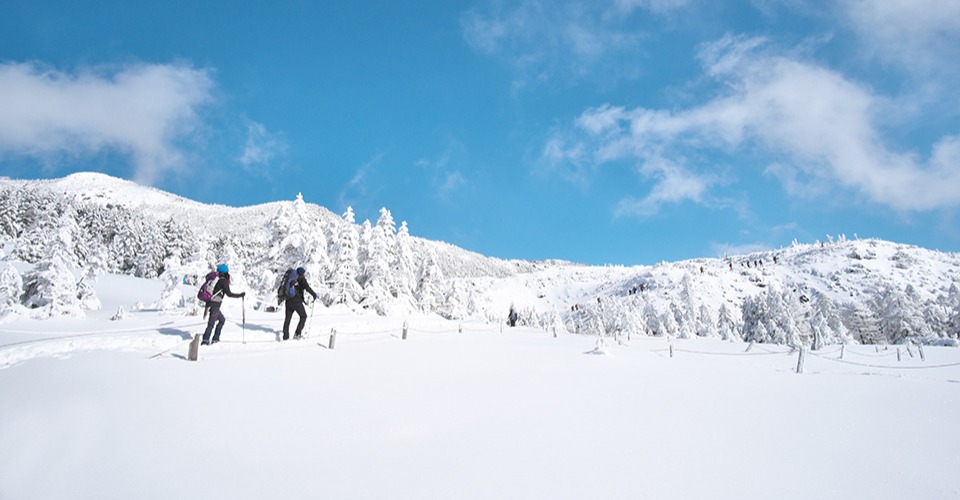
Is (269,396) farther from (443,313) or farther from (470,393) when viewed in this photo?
(443,313)

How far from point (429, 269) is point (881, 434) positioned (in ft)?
157

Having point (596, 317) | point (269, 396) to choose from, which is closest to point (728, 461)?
point (269, 396)

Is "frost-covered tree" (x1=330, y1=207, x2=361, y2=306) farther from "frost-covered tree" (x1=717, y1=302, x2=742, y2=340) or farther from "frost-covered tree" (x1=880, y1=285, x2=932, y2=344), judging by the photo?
"frost-covered tree" (x1=880, y1=285, x2=932, y2=344)

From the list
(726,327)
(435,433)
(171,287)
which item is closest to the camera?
(435,433)

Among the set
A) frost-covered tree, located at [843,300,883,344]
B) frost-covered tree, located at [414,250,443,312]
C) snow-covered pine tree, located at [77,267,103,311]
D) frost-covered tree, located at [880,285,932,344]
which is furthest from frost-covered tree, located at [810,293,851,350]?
snow-covered pine tree, located at [77,267,103,311]

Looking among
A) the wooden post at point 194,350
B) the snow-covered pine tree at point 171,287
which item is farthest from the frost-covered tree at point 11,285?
the wooden post at point 194,350

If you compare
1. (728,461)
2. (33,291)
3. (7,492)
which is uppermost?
(33,291)

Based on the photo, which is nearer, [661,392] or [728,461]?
[728,461]

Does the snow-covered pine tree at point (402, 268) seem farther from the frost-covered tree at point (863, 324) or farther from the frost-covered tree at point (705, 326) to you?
the frost-covered tree at point (863, 324)

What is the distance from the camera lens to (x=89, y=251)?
51625 millimetres

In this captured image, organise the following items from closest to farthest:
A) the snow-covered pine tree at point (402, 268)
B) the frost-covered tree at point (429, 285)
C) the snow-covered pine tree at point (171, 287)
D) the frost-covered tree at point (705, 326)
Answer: the snow-covered pine tree at point (171, 287) < the snow-covered pine tree at point (402, 268) < the frost-covered tree at point (429, 285) < the frost-covered tree at point (705, 326)

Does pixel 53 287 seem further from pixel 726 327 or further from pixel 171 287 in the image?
pixel 726 327

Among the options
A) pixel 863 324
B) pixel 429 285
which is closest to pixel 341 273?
pixel 429 285

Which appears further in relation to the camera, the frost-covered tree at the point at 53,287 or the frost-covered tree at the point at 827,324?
the frost-covered tree at the point at 827,324
